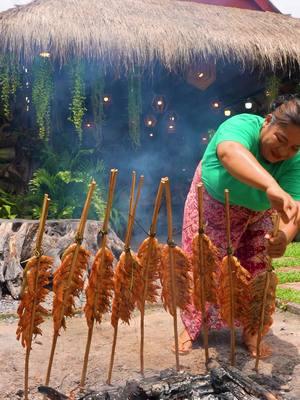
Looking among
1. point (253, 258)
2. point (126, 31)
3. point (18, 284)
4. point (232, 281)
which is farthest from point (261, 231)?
point (126, 31)

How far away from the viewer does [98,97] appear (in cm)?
998

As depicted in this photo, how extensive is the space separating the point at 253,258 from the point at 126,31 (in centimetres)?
629

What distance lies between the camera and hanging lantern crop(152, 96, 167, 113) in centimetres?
1113

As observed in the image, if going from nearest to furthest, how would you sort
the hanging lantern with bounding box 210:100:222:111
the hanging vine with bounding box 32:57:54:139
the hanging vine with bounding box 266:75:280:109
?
the hanging vine with bounding box 32:57:54:139 < the hanging vine with bounding box 266:75:280:109 < the hanging lantern with bounding box 210:100:222:111

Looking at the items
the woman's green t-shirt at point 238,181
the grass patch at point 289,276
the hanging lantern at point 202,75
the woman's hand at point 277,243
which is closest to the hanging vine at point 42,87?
the hanging lantern at point 202,75

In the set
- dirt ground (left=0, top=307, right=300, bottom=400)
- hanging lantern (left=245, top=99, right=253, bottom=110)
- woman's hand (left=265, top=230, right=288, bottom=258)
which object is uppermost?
hanging lantern (left=245, top=99, right=253, bottom=110)

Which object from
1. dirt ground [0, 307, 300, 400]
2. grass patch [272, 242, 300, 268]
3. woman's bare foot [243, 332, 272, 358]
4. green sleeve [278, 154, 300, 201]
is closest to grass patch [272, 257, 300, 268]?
grass patch [272, 242, 300, 268]

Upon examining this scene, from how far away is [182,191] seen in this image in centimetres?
1224

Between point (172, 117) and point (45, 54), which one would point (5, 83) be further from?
point (172, 117)

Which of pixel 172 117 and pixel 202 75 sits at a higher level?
pixel 202 75

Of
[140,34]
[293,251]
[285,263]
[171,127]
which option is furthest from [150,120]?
[285,263]

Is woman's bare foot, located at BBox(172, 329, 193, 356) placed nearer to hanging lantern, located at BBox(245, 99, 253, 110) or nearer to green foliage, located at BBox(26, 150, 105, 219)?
green foliage, located at BBox(26, 150, 105, 219)

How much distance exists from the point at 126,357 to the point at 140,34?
22.2 ft

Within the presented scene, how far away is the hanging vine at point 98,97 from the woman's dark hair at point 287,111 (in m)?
7.07
